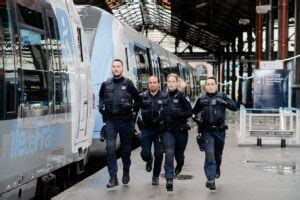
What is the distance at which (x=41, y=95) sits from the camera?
24.4 ft

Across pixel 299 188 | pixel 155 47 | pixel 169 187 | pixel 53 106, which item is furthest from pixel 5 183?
pixel 155 47

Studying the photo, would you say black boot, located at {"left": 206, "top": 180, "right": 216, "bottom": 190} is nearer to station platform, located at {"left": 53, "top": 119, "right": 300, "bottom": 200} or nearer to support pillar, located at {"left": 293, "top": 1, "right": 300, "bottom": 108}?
station platform, located at {"left": 53, "top": 119, "right": 300, "bottom": 200}

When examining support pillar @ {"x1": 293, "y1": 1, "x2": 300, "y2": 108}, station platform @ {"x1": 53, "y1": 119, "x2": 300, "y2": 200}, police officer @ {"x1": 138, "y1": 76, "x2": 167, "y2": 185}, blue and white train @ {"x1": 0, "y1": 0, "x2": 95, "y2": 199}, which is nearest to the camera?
blue and white train @ {"x1": 0, "y1": 0, "x2": 95, "y2": 199}

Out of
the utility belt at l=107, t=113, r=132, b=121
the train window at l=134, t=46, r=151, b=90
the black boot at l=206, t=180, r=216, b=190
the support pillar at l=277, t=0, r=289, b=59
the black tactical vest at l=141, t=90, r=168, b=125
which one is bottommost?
the black boot at l=206, t=180, r=216, b=190

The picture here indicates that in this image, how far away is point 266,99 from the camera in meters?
17.6

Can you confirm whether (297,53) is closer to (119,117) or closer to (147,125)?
(147,125)

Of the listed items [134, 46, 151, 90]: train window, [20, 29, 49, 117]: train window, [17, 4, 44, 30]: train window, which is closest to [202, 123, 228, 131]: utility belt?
[20, 29, 49, 117]: train window

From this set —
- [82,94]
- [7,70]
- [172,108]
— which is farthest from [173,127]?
[7,70]

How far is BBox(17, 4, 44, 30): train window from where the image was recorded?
6.86 metres

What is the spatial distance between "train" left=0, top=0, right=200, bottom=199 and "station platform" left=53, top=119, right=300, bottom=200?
57 centimetres

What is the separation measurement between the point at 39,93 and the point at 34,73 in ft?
0.87

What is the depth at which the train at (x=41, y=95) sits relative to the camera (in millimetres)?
6363

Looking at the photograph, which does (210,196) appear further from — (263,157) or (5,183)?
(263,157)

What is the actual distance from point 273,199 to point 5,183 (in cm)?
362
